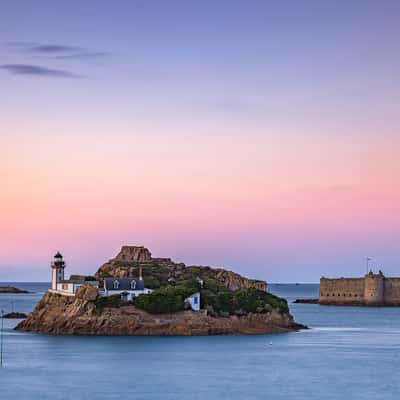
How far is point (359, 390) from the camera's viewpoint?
52.6 m

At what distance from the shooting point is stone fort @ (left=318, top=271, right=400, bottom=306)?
480 feet

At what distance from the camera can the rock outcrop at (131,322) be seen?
256ft

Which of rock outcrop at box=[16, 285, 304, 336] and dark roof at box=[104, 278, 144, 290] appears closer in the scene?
rock outcrop at box=[16, 285, 304, 336]

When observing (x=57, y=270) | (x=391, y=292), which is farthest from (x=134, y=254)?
(x=391, y=292)

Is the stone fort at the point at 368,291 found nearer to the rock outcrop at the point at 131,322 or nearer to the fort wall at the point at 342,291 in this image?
the fort wall at the point at 342,291

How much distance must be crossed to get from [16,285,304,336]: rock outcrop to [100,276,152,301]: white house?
4.78ft

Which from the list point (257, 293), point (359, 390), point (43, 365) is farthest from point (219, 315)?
point (359, 390)

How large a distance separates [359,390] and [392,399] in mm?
3310

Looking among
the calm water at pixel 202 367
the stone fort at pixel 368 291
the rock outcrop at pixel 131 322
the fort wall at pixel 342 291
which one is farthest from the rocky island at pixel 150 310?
the fort wall at pixel 342 291

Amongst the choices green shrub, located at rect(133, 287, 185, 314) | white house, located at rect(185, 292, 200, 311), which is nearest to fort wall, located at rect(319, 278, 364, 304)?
white house, located at rect(185, 292, 200, 311)

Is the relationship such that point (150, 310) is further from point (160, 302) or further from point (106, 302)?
point (106, 302)

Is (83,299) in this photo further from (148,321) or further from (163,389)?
(163,389)

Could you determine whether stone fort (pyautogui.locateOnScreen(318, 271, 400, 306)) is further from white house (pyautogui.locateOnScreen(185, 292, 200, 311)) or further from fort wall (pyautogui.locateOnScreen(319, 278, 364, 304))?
white house (pyautogui.locateOnScreen(185, 292, 200, 311))

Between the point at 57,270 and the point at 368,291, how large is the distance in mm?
69075
